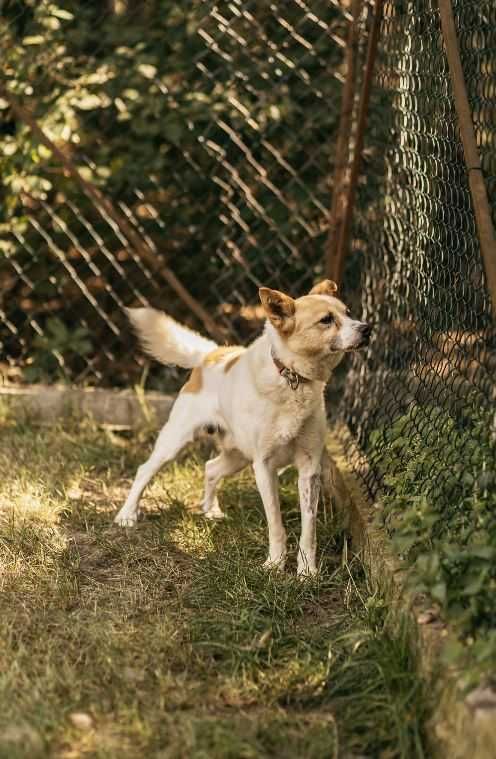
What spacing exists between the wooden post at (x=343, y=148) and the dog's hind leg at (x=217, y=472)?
104 cm

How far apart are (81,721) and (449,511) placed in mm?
986

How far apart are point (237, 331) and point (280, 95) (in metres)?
1.16

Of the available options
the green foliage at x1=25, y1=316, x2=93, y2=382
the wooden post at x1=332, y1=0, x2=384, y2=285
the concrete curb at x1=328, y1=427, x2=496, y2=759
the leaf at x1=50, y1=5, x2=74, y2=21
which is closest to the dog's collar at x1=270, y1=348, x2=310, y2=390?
the concrete curb at x1=328, y1=427, x2=496, y2=759

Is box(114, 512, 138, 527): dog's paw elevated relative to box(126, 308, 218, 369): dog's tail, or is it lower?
lower

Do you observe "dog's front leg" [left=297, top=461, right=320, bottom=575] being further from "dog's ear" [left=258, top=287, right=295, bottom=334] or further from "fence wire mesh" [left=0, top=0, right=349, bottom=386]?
"fence wire mesh" [left=0, top=0, right=349, bottom=386]

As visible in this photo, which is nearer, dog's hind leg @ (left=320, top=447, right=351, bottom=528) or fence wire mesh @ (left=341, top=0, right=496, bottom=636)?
fence wire mesh @ (left=341, top=0, right=496, bottom=636)

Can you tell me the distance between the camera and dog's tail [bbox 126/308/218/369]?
3896 mm

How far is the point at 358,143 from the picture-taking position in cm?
424

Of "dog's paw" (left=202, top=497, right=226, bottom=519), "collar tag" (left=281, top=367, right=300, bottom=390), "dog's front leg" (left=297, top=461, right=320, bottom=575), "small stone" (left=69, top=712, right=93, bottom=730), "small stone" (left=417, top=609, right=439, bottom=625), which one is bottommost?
"dog's paw" (left=202, top=497, right=226, bottom=519)

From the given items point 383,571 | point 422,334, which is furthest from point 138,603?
point 422,334

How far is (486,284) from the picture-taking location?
2646 millimetres

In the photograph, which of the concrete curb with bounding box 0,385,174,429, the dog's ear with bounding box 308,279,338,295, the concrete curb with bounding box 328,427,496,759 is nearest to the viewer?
the concrete curb with bounding box 328,427,496,759

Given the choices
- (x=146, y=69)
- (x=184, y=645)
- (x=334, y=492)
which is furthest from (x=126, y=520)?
(x=146, y=69)

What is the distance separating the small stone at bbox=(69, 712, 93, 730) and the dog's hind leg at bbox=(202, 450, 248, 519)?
1521 mm
